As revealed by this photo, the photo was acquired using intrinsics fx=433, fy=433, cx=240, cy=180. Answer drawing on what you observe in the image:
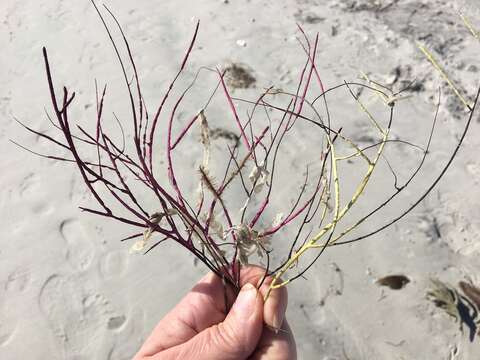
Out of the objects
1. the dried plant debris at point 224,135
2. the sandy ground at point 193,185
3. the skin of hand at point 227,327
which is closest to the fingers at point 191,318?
the skin of hand at point 227,327

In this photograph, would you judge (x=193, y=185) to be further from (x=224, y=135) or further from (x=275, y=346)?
(x=275, y=346)

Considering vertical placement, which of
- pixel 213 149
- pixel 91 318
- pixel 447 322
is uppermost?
pixel 213 149

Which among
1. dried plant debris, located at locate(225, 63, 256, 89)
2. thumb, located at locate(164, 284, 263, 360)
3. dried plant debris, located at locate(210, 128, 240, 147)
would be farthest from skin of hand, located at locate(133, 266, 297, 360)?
dried plant debris, located at locate(225, 63, 256, 89)

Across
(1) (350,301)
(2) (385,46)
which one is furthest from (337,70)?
(1) (350,301)

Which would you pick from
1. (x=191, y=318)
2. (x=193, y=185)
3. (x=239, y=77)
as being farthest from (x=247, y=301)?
(x=239, y=77)

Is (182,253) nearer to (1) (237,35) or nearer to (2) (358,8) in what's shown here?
(1) (237,35)

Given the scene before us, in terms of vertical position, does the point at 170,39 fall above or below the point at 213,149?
above
